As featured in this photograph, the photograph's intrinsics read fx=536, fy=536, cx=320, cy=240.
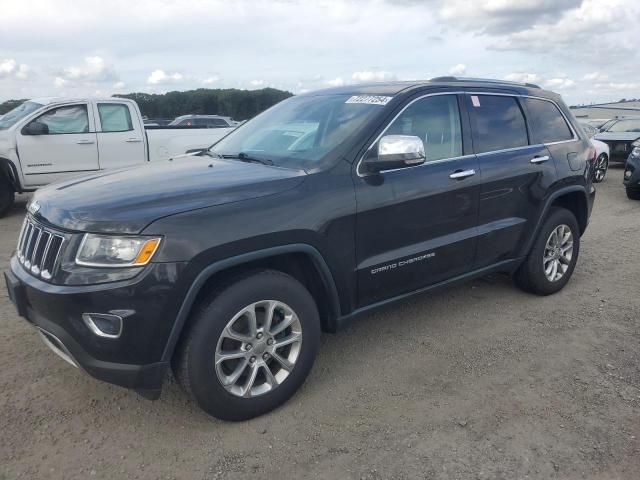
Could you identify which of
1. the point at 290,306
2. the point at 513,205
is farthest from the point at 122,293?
the point at 513,205

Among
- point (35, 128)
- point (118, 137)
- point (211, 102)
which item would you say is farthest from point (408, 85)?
point (211, 102)

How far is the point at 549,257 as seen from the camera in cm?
479

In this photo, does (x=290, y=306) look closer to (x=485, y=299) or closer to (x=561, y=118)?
(x=485, y=299)

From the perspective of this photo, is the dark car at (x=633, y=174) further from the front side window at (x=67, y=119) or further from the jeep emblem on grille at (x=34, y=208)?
the jeep emblem on grille at (x=34, y=208)

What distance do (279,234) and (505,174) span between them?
214cm

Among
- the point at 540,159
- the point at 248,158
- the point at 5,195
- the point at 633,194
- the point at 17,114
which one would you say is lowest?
the point at 633,194

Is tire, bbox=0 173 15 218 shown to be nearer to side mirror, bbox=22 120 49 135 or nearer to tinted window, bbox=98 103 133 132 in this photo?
side mirror, bbox=22 120 49 135

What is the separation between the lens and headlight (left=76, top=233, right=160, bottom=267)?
2.51 m

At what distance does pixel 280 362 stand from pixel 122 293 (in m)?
1.00

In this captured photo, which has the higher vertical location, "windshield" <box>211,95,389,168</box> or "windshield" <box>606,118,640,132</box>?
"windshield" <box>211,95,389,168</box>

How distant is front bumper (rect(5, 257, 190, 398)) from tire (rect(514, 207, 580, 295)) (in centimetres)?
324

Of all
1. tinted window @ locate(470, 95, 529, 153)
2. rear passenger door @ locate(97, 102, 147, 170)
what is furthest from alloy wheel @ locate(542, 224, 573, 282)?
rear passenger door @ locate(97, 102, 147, 170)

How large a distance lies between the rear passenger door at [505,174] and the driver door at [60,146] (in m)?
6.88

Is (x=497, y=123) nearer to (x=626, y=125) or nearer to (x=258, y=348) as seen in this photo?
(x=258, y=348)
